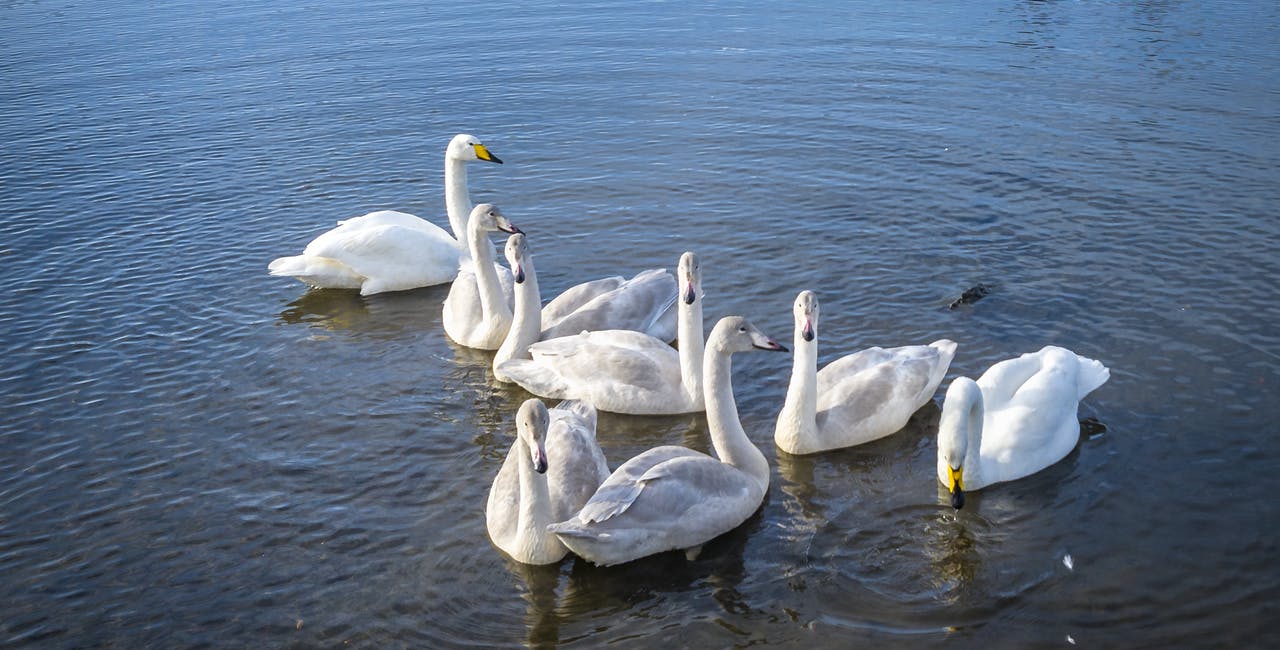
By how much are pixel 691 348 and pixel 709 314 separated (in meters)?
2.10

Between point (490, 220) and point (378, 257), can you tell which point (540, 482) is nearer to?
point (490, 220)

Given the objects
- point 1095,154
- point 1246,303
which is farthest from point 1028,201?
point 1246,303

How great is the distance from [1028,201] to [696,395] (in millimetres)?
6590

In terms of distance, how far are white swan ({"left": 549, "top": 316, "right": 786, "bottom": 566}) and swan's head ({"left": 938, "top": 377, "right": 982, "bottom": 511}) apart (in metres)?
1.39

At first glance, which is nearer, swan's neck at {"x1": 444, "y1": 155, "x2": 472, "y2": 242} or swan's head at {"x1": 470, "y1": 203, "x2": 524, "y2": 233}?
swan's head at {"x1": 470, "y1": 203, "x2": 524, "y2": 233}

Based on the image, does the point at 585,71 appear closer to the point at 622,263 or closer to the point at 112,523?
the point at 622,263

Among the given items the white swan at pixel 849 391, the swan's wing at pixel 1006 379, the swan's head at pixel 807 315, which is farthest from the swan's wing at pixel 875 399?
the swan's head at pixel 807 315

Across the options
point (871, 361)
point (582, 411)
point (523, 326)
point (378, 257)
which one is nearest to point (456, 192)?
point (378, 257)

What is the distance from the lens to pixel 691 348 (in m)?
10.5

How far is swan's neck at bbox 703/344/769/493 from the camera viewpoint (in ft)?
29.8

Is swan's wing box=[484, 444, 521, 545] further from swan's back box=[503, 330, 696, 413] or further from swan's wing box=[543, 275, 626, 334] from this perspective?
swan's wing box=[543, 275, 626, 334]

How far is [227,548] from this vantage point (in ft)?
29.0

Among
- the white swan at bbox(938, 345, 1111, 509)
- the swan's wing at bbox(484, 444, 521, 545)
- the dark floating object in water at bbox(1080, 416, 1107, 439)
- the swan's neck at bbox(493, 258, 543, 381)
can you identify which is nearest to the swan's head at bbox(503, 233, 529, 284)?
the swan's neck at bbox(493, 258, 543, 381)

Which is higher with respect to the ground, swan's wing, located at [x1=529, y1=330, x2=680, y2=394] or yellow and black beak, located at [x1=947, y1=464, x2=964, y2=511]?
swan's wing, located at [x1=529, y1=330, x2=680, y2=394]
